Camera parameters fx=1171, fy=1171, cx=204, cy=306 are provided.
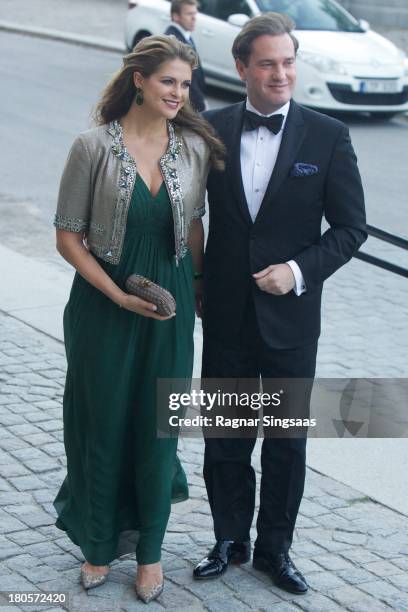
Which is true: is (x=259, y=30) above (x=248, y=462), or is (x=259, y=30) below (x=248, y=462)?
above

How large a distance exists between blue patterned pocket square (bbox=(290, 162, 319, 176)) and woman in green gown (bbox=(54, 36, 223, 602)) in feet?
0.86

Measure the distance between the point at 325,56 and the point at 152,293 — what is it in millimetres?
11419

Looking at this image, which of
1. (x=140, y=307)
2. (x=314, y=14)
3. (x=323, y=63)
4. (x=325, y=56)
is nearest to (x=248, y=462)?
(x=140, y=307)

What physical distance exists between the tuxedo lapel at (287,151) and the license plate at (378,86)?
11016 mm

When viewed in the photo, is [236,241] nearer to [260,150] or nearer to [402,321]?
[260,150]

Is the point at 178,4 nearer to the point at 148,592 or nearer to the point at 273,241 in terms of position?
the point at 273,241

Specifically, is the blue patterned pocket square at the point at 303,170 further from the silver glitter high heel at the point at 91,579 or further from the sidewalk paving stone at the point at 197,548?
the silver glitter high heel at the point at 91,579

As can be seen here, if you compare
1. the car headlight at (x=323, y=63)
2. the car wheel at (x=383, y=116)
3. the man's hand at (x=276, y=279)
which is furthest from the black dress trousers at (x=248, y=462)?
the car wheel at (x=383, y=116)

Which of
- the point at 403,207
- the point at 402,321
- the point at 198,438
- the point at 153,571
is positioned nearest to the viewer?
the point at 153,571

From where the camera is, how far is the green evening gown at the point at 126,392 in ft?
13.4

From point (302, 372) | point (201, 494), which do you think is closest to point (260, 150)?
point (302, 372)

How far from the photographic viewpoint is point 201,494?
16.8ft

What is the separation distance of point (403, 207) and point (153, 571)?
7.28 metres

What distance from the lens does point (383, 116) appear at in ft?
51.9
